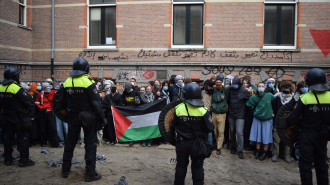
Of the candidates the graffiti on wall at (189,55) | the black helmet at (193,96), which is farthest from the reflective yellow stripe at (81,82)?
the graffiti on wall at (189,55)

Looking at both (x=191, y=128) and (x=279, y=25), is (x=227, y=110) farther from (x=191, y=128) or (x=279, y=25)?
(x=279, y=25)

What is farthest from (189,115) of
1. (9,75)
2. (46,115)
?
(46,115)

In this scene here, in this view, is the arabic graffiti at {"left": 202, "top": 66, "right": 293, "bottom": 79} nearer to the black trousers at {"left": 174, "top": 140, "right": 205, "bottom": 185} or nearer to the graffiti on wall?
the graffiti on wall

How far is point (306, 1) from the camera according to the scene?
1203 cm

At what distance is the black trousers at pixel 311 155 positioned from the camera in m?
4.30

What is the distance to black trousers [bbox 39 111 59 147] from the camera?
26.6 feet

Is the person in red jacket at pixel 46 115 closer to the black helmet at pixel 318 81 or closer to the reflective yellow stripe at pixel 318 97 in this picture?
the reflective yellow stripe at pixel 318 97

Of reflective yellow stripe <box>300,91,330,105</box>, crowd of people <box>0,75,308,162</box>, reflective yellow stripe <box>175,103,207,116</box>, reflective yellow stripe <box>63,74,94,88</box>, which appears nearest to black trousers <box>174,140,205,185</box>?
reflective yellow stripe <box>175,103,207,116</box>

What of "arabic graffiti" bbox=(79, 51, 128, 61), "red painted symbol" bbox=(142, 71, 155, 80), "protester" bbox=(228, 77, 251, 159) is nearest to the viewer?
"protester" bbox=(228, 77, 251, 159)

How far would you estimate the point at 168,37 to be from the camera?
1269cm

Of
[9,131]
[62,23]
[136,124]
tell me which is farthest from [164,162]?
[62,23]

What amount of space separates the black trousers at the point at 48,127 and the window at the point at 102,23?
20.3 ft

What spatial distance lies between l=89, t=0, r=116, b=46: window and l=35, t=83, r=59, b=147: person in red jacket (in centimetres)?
590

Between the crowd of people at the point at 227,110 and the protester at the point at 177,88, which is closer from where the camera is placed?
the crowd of people at the point at 227,110
